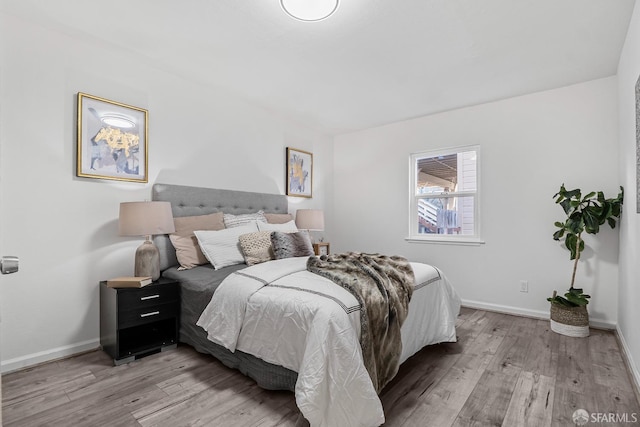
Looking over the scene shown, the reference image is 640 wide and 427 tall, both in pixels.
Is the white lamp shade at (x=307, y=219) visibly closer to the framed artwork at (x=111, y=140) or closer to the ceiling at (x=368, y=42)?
the ceiling at (x=368, y=42)

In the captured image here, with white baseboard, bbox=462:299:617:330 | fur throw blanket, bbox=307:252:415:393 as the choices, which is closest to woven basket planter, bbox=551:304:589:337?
white baseboard, bbox=462:299:617:330

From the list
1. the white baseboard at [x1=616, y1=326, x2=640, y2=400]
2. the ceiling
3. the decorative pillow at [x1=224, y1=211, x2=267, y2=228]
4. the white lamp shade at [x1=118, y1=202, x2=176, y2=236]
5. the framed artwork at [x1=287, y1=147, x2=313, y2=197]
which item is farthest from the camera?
the framed artwork at [x1=287, y1=147, x2=313, y2=197]

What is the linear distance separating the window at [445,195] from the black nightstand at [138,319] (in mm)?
3155

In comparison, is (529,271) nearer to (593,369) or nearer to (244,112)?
(593,369)

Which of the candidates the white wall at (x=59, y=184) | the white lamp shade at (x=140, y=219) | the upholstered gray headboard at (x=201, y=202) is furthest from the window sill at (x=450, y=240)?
the white lamp shade at (x=140, y=219)

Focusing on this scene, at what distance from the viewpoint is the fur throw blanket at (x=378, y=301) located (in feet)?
6.21

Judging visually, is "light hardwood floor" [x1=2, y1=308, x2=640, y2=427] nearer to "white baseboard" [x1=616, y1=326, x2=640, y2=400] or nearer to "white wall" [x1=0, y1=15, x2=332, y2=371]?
"white baseboard" [x1=616, y1=326, x2=640, y2=400]

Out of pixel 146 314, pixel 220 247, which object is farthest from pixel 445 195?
pixel 146 314

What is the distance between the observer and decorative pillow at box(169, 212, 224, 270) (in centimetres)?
303

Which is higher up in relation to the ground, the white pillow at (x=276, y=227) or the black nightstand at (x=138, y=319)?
the white pillow at (x=276, y=227)

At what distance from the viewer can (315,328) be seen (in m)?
1.76

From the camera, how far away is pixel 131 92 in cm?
303

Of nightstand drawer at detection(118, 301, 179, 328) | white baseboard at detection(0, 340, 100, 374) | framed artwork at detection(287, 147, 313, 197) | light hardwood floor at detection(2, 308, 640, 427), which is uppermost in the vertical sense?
framed artwork at detection(287, 147, 313, 197)

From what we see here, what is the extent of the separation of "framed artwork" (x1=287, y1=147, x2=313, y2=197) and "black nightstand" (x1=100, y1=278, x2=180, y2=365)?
2.27 meters
